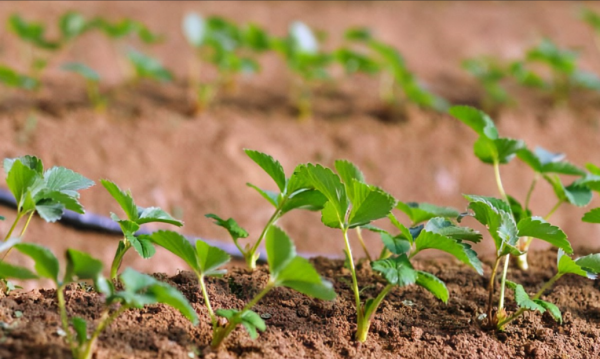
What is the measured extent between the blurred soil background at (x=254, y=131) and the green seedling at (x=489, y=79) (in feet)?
0.28

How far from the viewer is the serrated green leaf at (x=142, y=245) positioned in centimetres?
108

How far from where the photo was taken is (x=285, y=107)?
3555 millimetres

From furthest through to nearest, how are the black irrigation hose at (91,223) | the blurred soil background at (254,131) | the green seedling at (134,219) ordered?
the blurred soil background at (254,131), the black irrigation hose at (91,223), the green seedling at (134,219)

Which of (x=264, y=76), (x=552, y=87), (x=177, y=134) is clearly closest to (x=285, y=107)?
(x=264, y=76)

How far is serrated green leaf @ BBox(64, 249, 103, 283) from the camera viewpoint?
89cm

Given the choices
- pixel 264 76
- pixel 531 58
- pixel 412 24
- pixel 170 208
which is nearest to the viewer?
pixel 170 208

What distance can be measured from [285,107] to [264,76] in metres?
0.42

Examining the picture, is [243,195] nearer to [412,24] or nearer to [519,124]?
[519,124]

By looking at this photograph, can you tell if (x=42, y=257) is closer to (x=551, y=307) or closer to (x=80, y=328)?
(x=80, y=328)

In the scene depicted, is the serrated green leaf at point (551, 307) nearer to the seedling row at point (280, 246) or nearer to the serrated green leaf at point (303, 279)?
the seedling row at point (280, 246)

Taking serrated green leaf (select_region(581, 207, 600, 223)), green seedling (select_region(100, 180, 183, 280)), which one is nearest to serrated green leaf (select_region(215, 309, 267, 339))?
green seedling (select_region(100, 180, 183, 280))

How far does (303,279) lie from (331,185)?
193 mm

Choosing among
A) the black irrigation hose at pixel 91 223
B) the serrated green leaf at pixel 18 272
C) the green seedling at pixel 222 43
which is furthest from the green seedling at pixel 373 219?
the green seedling at pixel 222 43

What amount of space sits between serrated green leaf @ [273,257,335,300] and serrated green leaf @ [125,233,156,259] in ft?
0.83
